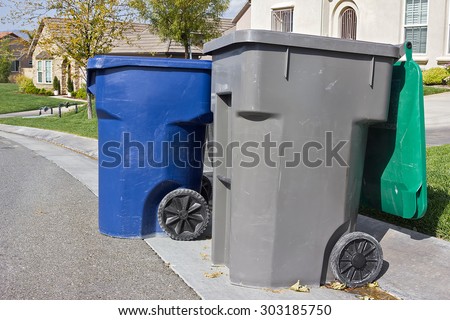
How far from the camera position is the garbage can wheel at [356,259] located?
464cm

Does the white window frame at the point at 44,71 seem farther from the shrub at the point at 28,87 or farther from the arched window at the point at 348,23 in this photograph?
the arched window at the point at 348,23

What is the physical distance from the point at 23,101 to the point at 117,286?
106 feet

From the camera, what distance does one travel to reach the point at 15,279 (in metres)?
4.80

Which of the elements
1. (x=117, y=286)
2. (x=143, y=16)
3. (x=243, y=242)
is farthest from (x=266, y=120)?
(x=143, y=16)

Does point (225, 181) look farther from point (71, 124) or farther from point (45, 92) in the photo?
point (45, 92)

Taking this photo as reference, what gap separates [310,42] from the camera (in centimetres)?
442

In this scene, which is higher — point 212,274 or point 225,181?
point 225,181

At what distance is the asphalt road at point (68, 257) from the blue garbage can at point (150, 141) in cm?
33

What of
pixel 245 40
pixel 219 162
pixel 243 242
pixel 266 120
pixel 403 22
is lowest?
pixel 243 242

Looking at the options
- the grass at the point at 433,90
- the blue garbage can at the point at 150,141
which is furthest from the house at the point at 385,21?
the blue garbage can at the point at 150,141

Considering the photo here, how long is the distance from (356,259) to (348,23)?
17988 mm

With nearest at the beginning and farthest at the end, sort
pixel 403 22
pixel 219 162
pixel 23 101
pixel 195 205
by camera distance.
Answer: pixel 219 162 → pixel 195 205 → pixel 403 22 → pixel 23 101

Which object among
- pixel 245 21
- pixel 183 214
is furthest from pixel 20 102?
pixel 183 214

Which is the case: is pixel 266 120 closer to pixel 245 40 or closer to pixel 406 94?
pixel 245 40
